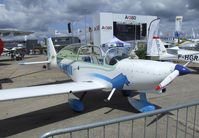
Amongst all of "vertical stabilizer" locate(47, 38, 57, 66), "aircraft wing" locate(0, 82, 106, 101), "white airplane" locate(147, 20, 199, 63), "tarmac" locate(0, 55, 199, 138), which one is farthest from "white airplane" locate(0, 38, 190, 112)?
"white airplane" locate(147, 20, 199, 63)

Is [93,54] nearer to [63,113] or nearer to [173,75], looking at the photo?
[63,113]

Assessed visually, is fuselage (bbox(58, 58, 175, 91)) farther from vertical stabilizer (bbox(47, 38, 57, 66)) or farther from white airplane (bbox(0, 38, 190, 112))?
vertical stabilizer (bbox(47, 38, 57, 66))

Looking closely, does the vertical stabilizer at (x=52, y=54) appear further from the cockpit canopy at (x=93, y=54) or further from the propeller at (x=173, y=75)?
the propeller at (x=173, y=75)

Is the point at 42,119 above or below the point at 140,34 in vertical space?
below

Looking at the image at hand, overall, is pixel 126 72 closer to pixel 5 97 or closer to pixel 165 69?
pixel 165 69

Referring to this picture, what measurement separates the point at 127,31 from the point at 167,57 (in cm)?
1940

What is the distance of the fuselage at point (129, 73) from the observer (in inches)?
217

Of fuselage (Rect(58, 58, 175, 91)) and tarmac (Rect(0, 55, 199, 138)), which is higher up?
fuselage (Rect(58, 58, 175, 91))

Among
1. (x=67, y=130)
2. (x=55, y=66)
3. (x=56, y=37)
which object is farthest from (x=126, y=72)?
(x=56, y=37)

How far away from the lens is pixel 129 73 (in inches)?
238

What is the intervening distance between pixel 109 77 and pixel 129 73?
72 centimetres

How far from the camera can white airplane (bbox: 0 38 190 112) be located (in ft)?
17.6

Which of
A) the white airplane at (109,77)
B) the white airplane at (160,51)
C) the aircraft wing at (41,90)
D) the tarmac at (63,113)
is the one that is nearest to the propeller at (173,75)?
the white airplane at (109,77)

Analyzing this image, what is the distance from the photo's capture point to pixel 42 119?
6031mm
